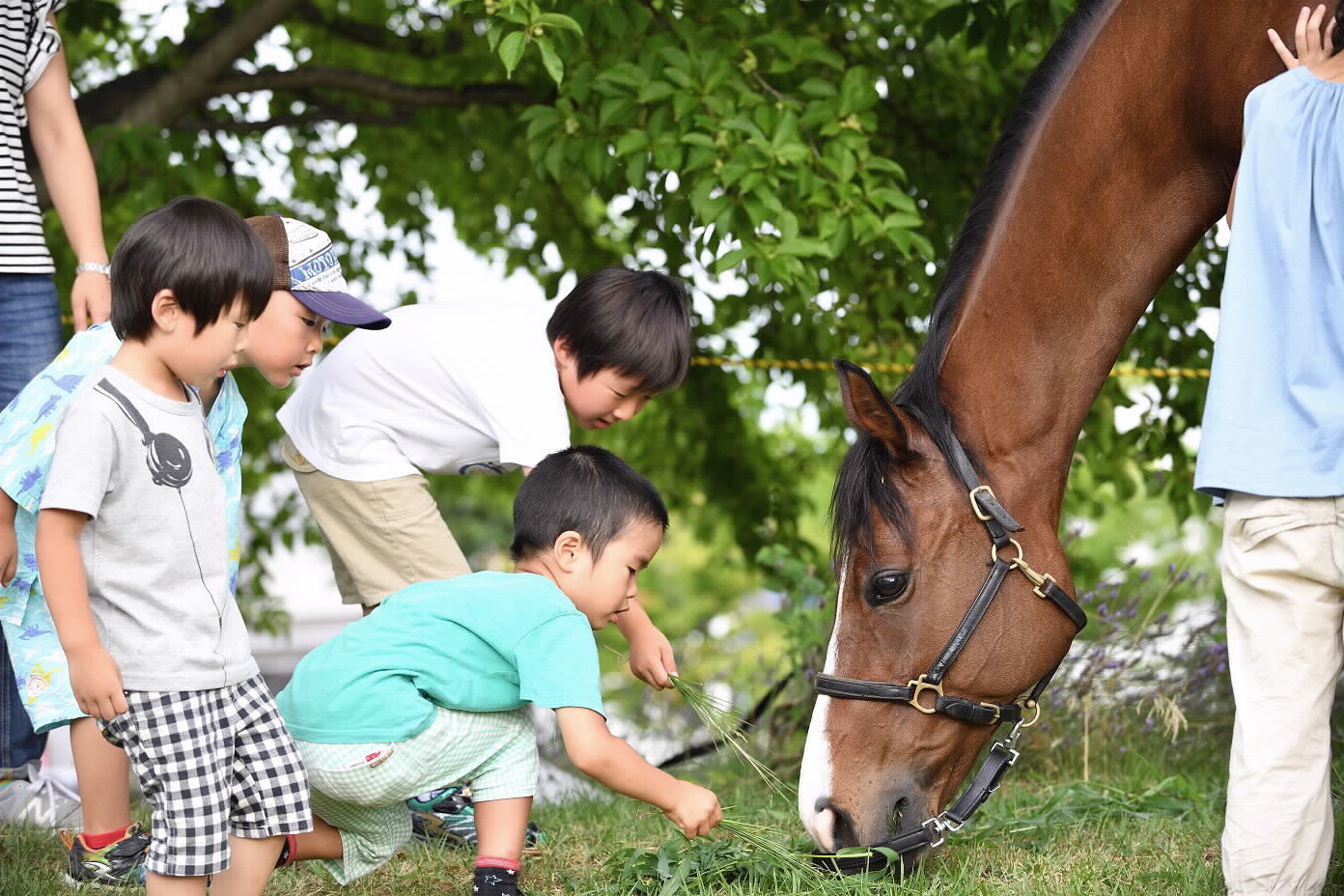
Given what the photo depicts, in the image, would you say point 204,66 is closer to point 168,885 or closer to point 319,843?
point 319,843

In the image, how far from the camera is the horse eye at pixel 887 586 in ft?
8.73

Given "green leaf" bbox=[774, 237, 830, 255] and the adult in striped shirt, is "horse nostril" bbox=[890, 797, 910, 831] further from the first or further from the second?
the adult in striped shirt

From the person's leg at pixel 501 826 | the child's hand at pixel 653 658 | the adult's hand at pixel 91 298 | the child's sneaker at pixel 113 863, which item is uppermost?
the adult's hand at pixel 91 298

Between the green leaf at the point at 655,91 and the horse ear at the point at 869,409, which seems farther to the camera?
the green leaf at the point at 655,91

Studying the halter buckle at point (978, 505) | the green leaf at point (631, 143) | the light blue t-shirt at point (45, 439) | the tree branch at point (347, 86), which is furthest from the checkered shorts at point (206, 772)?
the tree branch at point (347, 86)

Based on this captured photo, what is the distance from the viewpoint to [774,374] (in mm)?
6004

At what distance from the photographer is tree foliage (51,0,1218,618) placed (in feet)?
12.8

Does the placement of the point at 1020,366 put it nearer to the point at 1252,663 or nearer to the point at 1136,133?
the point at 1136,133

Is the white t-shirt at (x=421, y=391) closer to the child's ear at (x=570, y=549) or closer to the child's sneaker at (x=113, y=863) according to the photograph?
the child's ear at (x=570, y=549)

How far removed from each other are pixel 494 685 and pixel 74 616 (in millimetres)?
756

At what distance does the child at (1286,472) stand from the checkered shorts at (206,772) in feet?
5.24

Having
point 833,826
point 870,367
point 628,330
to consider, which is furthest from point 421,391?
point 870,367

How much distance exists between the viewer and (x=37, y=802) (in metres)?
3.28

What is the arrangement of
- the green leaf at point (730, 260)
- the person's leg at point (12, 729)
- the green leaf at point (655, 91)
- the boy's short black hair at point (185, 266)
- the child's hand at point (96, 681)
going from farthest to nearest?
the green leaf at point (655, 91)
the green leaf at point (730, 260)
the person's leg at point (12, 729)
the boy's short black hair at point (185, 266)
the child's hand at point (96, 681)
